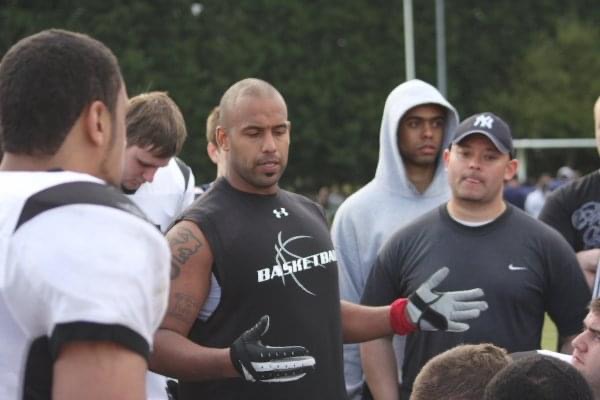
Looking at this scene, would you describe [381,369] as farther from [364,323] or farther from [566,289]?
[566,289]

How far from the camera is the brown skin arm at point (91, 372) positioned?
2252mm

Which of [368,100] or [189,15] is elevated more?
[189,15]

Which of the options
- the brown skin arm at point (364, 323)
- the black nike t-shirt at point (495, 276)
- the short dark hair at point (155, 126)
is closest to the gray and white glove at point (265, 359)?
the brown skin arm at point (364, 323)

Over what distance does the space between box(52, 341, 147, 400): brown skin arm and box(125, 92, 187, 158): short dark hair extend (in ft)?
9.11

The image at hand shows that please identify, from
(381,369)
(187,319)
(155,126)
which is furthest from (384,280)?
(187,319)

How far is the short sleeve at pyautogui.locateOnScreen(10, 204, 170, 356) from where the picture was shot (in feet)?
7.39

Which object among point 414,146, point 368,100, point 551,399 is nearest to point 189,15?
point 368,100

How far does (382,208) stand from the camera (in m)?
5.64

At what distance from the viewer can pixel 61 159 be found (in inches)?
97.6

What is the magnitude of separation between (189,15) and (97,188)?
37417 mm

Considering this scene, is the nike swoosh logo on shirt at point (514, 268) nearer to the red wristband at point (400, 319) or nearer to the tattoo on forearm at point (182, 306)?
the red wristband at point (400, 319)

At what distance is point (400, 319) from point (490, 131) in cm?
126

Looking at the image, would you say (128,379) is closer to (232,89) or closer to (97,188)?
(97,188)

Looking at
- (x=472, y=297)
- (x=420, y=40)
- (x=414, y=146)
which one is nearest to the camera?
(x=472, y=297)
